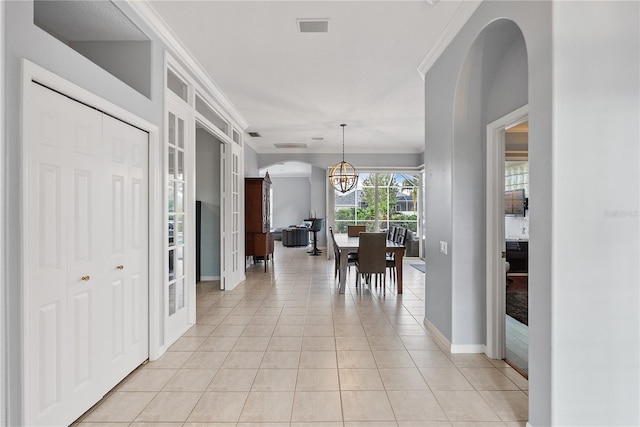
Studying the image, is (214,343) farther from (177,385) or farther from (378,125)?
(378,125)

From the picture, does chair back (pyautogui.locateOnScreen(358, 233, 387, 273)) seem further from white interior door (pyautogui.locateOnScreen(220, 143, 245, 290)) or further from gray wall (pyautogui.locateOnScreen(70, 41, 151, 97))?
gray wall (pyautogui.locateOnScreen(70, 41, 151, 97))

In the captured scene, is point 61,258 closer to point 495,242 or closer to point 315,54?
point 315,54

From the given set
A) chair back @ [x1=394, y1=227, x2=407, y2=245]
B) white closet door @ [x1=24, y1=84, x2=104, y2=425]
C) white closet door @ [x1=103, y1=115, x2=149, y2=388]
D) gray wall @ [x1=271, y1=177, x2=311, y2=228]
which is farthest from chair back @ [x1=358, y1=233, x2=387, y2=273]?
gray wall @ [x1=271, y1=177, x2=311, y2=228]

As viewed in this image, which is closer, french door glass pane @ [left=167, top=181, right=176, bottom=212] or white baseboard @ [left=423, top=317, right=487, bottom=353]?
white baseboard @ [left=423, top=317, right=487, bottom=353]

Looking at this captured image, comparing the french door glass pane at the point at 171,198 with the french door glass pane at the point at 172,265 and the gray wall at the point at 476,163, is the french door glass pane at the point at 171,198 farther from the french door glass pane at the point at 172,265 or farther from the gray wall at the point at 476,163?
the gray wall at the point at 476,163

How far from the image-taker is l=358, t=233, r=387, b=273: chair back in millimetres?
5234

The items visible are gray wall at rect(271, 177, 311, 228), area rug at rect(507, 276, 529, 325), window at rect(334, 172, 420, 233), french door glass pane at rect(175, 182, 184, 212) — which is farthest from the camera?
gray wall at rect(271, 177, 311, 228)

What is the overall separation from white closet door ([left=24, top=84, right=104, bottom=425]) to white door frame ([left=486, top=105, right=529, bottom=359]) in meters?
2.97

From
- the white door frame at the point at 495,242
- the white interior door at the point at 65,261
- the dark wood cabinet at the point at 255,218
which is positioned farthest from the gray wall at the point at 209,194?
the white door frame at the point at 495,242

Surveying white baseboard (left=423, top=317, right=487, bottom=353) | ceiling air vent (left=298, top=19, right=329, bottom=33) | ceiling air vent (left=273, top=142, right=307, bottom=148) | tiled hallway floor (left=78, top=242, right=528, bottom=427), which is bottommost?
tiled hallway floor (left=78, top=242, right=528, bottom=427)

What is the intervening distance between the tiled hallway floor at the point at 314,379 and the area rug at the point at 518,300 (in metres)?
1.24

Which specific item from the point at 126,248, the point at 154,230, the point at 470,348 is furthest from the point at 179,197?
the point at 470,348

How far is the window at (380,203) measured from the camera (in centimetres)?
969

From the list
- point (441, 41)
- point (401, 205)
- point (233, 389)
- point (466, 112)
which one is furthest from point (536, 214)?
point (401, 205)
